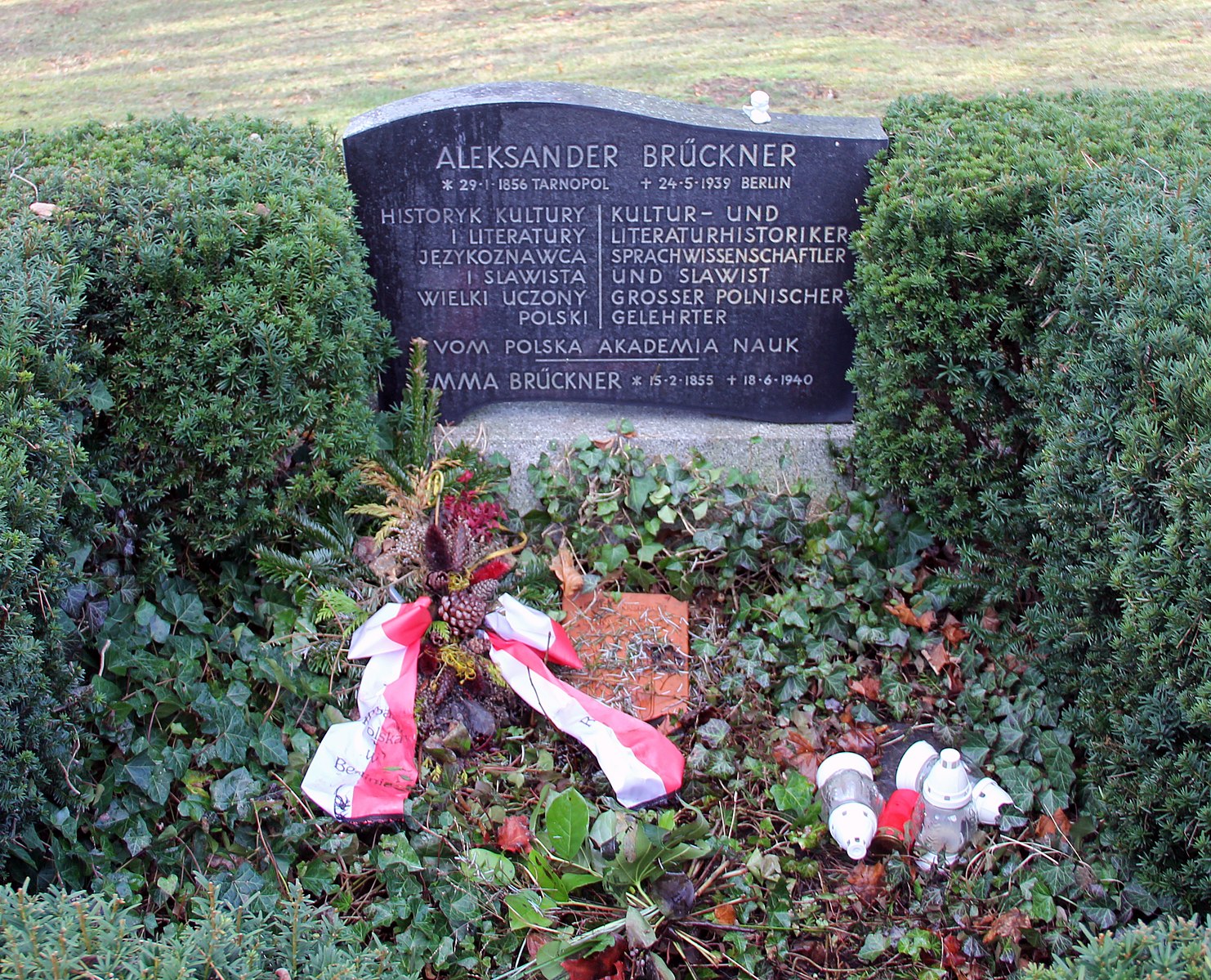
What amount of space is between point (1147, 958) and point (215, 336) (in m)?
2.67

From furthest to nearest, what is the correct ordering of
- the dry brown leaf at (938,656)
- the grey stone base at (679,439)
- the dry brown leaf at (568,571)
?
1. the grey stone base at (679,439)
2. the dry brown leaf at (568,571)
3. the dry brown leaf at (938,656)

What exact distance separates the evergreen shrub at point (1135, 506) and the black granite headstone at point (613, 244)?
1.06 metres

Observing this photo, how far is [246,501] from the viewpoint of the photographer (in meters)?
3.12

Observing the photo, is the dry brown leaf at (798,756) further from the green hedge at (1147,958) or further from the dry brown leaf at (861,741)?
the green hedge at (1147,958)

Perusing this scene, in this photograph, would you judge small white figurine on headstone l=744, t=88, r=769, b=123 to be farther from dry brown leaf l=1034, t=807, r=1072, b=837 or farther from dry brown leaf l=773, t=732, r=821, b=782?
dry brown leaf l=1034, t=807, r=1072, b=837

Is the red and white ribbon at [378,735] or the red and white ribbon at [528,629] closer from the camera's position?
the red and white ribbon at [378,735]

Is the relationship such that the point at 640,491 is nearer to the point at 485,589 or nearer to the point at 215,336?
the point at 485,589

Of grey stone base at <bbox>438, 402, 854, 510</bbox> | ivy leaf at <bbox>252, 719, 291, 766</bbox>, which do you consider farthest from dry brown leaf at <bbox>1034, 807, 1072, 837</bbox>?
ivy leaf at <bbox>252, 719, 291, 766</bbox>

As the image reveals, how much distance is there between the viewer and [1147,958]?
156cm

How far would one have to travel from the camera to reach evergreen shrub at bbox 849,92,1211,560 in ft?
10.2

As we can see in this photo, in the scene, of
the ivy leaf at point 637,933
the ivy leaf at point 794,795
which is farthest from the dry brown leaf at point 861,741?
the ivy leaf at point 637,933

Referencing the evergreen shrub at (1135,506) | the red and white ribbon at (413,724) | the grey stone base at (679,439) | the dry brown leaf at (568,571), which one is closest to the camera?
the evergreen shrub at (1135,506)

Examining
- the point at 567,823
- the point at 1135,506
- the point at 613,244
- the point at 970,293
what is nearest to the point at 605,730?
the point at 567,823

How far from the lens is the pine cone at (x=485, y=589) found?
3.06m
